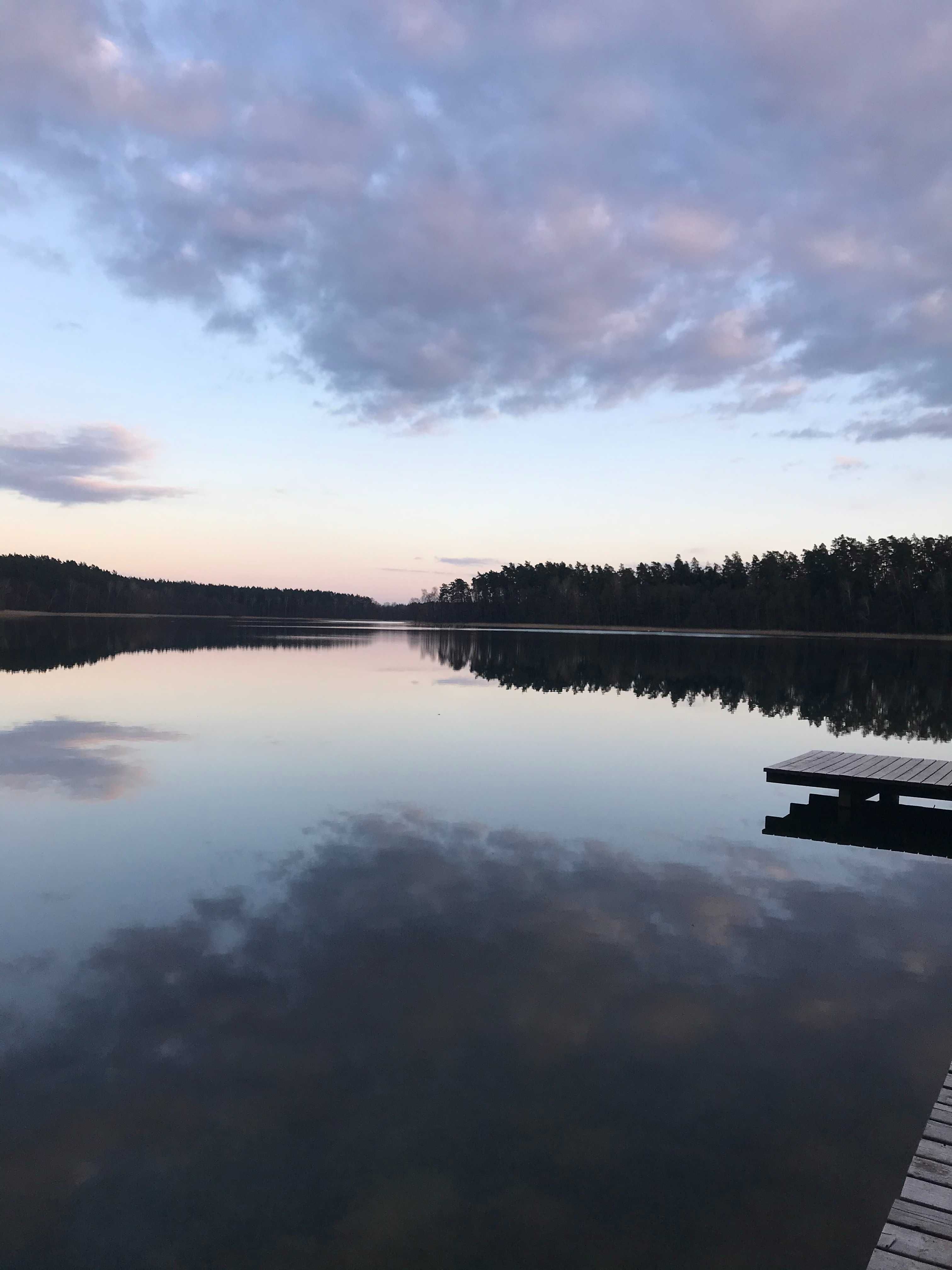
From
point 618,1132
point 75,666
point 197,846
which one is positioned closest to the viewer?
point 618,1132

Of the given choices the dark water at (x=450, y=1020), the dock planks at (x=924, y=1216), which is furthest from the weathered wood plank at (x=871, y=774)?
the dock planks at (x=924, y=1216)

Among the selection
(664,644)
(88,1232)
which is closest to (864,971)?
(88,1232)

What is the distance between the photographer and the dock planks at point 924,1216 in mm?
3932

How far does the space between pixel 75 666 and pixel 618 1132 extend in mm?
43388

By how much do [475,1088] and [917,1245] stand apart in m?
2.85

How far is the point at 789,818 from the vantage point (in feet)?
48.8

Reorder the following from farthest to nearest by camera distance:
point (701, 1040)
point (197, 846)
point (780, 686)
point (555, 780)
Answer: point (780, 686) → point (555, 780) → point (197, 846) → point (701, 1040)

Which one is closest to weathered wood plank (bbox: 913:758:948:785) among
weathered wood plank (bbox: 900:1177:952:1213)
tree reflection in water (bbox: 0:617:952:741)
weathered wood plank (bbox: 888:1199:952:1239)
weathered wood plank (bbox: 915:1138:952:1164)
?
tree reflection in water (bbox: 0:617:952:741)

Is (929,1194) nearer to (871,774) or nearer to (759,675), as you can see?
(871,774)

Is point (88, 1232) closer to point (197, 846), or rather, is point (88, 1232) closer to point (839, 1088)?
point (839, 1088)

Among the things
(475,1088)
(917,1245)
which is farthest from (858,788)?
(917,1245)

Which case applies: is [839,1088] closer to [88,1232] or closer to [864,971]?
[864,971]

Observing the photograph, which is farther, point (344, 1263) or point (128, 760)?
point (128, 760)

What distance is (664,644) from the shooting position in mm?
85188
